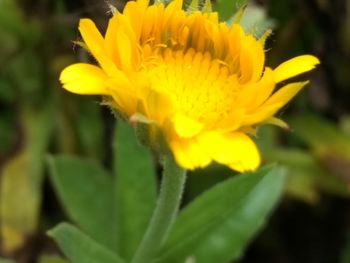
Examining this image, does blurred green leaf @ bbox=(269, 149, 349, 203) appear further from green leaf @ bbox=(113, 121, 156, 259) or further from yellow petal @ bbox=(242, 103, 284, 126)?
yellow petal @ bbox=(242, 103, 284, 126)

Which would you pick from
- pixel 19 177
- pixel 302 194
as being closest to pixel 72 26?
pixel 19 177

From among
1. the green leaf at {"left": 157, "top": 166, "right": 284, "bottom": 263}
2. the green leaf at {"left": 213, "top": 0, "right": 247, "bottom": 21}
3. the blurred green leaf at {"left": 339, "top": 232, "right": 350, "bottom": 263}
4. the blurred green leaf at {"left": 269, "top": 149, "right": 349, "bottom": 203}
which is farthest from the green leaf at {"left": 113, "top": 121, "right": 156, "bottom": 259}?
the blurred green leaf at {"left": 339, "top": 232, "right": 350, "bottom": 263}

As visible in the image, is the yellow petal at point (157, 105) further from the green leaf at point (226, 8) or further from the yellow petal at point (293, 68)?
the green leaf at point (226, 8)

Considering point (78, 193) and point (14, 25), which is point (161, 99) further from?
point (14, 25)

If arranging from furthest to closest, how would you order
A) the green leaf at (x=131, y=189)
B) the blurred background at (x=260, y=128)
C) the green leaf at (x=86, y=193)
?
1. the blurred background at (x=260, y=128)
2. the green leaf at (x=86, y=193)
3. the green leaf at (x=131, y=189)

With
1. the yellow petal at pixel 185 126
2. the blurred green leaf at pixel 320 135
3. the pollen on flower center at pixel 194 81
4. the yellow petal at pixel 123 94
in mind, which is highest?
the yellow petal at pixel 123 94

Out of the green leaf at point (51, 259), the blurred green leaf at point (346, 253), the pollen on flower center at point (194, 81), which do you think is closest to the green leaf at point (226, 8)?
the pollen on flower center at point (194, 81)
